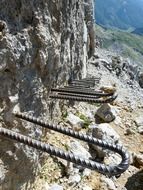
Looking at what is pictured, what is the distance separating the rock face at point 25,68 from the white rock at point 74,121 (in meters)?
3.93

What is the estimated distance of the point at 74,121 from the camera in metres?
12.5

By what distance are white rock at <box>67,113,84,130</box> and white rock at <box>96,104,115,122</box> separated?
11.1ft

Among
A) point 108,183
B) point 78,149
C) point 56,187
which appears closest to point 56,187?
point 56,187

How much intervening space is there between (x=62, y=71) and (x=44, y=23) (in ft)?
10.1

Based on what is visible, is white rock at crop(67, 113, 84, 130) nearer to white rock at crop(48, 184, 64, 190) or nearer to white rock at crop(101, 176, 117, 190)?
white rock at crop(101, 176, 117, 190)

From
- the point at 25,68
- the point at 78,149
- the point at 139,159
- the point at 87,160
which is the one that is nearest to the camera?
the point at 87,160

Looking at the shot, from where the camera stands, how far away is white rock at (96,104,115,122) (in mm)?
16594

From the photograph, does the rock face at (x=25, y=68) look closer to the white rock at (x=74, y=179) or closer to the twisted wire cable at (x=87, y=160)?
the twisted wire cable at (x=87, y=160)

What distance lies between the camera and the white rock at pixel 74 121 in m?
12.3

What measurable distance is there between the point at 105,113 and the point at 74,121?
14.9 ft

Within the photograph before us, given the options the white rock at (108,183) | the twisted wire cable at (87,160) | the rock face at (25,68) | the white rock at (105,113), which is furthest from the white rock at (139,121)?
the twisted wire cable at (87,160)

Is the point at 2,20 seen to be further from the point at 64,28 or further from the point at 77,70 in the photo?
the point at 77,70

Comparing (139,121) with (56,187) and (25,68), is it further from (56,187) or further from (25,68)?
(25,68)

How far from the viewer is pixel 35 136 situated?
749 centimetres
